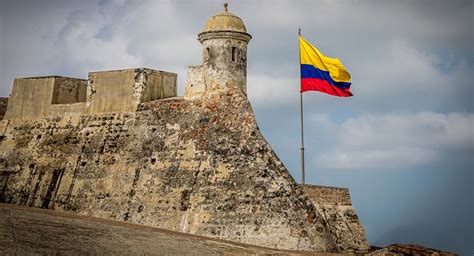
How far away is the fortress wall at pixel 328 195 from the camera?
2398cm

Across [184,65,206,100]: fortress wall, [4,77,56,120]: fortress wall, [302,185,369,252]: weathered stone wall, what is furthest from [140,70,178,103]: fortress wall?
[302,185,369,252]: weathered stone wall

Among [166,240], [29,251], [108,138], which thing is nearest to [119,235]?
[166,240]

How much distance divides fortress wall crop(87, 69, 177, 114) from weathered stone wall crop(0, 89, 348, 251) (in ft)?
1.28

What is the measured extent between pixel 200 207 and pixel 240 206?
1.15 metres

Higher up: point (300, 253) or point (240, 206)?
point (240, 206)

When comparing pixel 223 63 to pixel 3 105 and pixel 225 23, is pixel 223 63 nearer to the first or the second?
pixel 225 23

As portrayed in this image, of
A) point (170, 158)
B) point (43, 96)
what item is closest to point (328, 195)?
point (170, 158)

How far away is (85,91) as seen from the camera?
26.1 meters

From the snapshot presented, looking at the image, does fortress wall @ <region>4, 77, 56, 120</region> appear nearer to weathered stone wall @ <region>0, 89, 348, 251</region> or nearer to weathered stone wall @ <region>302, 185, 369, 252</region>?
weathered stone wall @ <region>0, 89, 348, 251</region>

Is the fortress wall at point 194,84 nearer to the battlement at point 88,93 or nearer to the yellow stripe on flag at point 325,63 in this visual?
the battlement at point 88,93

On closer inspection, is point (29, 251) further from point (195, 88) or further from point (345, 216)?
point (345, 216)

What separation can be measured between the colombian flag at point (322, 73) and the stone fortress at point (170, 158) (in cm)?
312

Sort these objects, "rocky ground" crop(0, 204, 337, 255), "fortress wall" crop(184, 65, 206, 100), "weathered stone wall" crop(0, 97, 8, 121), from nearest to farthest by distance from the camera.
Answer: "rocky ground" crop(0, 204, 337, 255), "fortress wall" crop(184, 65, 206, 100), "weathered stone wall" crop(0, 97, 8, 121)

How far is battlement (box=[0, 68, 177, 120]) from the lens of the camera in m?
22.9
